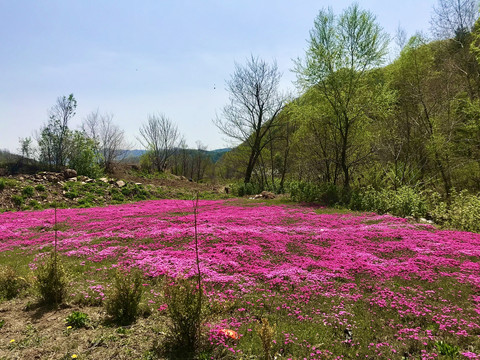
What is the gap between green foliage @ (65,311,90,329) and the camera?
4.39 m

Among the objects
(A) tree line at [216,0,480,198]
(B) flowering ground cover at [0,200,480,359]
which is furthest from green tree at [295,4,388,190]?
(B) flowering ground cover at [0,200,480,359]

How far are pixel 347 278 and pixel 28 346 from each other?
6.36 metres

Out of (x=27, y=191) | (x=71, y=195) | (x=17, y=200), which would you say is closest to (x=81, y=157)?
(x=71, y=195)

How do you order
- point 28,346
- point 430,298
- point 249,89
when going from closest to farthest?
point 28,346 < point 430,298 < point 249,89

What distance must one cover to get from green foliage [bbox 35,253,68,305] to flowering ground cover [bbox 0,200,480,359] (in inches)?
14.7

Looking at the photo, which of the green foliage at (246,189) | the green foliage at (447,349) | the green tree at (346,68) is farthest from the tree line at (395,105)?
the green foliage at (447,349)

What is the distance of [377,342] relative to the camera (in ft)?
13.6

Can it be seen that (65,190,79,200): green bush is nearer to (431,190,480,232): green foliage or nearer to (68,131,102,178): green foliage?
(68,131,102,178): green foliage

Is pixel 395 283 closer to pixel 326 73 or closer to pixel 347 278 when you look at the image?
pixel 347 278

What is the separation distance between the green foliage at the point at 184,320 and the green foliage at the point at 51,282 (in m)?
2.69

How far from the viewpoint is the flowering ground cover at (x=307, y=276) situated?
13.6 ft

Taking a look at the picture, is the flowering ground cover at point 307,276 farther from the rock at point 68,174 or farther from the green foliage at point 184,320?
the rock at point 68,174

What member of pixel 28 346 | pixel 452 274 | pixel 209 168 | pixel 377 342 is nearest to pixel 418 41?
pixel 452 274

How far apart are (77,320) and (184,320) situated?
2.03 metres
